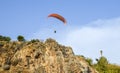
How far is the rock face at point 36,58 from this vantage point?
204ft

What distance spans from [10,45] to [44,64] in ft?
31.6

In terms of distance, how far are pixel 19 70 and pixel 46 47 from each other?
23.8 ft

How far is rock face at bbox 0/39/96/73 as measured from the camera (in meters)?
62.2

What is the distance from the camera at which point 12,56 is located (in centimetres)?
6481

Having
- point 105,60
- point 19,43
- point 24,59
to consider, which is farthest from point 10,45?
point 105,60

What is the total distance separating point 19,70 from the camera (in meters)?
61.2

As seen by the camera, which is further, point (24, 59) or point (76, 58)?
point (76, 58)

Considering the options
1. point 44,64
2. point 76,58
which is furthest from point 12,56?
point 76,58

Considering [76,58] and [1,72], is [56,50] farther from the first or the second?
[1,72]

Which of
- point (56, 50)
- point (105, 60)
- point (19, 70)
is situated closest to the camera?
point (19, 70)

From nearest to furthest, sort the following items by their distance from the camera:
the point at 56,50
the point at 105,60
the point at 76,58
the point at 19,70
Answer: the point at 19,70, the point at 56,50, the point at 76,58, the point at 105,60

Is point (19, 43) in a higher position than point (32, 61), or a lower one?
higher

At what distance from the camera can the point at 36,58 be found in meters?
63.2

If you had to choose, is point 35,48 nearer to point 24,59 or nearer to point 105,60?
point 24,59
